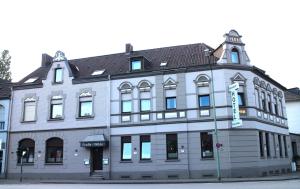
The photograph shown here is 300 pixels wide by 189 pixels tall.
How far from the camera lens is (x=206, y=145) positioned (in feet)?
95.8

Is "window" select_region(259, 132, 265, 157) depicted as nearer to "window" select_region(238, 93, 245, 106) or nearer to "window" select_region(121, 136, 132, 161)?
"window" select_region(238, 93, 245, 106)

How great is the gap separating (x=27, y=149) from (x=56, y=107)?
5.13m

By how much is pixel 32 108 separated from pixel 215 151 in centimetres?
1893

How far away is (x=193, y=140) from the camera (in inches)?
1154

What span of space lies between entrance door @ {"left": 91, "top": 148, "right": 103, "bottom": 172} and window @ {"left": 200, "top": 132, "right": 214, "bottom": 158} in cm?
950

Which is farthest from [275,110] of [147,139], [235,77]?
[147,139]

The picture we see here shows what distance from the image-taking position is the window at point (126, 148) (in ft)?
102

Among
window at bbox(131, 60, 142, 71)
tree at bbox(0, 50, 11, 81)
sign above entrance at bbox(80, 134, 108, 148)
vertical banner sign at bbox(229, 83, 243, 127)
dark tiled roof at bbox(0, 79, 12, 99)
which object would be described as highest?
tree at bbox(0, 50, 11, 81)

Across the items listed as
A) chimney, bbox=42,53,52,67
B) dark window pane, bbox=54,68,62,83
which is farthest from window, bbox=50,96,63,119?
chimney, bbox=42,53,52,67

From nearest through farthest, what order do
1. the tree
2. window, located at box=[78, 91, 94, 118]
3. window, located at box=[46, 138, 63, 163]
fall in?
window, located at box=[78, 91, 94, 118] < window, located at box=[46, 138, 63, 163] < the tree

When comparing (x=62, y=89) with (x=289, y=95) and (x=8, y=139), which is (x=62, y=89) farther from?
(x=289, y=95)

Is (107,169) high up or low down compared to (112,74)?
down

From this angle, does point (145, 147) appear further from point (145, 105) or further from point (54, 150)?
point (54, 150)

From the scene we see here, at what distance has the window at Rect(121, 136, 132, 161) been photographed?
31.1 m
